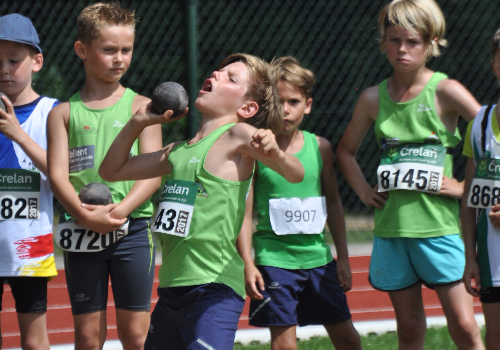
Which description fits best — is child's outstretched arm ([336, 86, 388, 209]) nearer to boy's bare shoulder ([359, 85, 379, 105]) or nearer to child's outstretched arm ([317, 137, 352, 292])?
boy's bare shoulder ([359, 85, 379, 105])

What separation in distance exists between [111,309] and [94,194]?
2559 mm

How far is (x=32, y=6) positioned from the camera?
24.0 ft

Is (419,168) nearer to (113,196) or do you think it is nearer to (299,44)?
(113,196)

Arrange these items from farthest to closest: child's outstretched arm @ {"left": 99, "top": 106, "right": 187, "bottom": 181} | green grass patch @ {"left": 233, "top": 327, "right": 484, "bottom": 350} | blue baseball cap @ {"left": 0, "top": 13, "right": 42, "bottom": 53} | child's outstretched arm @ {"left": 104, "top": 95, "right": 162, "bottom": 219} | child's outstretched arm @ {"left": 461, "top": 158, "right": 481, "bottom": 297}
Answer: green grass patch @ {"left": 233, "top": 327, "right": 484, "bottom": 350}, blue baseball cap @ {"left": 0, "top": 13, "right": 42, "bottom": 53}, child's outstretched arm @ {"left": 104, "top": 95, "right": 162, "bottom": 219}, child's outstretched arm @ {"left": 461, "top": 158, "right": 481, "bottom": 297}, child's outstretched arm @ {"left": 99, "top": 106, "right": 187, "bottom": 181}

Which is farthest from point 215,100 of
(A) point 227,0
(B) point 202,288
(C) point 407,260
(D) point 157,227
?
(A) point 227,0

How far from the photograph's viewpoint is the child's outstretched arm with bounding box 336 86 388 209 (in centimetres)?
383

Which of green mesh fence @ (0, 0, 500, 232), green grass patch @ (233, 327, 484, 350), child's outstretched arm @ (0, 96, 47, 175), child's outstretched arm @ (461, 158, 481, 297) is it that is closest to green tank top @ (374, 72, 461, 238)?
child's outstretched arm @ (461, 158, 481, 297)

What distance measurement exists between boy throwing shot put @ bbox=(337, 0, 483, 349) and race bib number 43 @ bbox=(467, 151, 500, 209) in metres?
0.27

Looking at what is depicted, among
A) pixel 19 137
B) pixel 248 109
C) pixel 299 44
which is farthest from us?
pixel 299 44

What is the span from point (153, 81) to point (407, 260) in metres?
4.60

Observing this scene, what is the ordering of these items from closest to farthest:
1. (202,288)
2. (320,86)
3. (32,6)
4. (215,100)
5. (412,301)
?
(202,288) → (215,100) → (412,301) → (32,6) → (320,86)

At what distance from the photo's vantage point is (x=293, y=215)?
379 cm

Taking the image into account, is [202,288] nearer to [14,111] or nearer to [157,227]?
[157,227]

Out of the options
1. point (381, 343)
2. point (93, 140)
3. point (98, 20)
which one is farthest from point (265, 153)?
point (381, 343)
